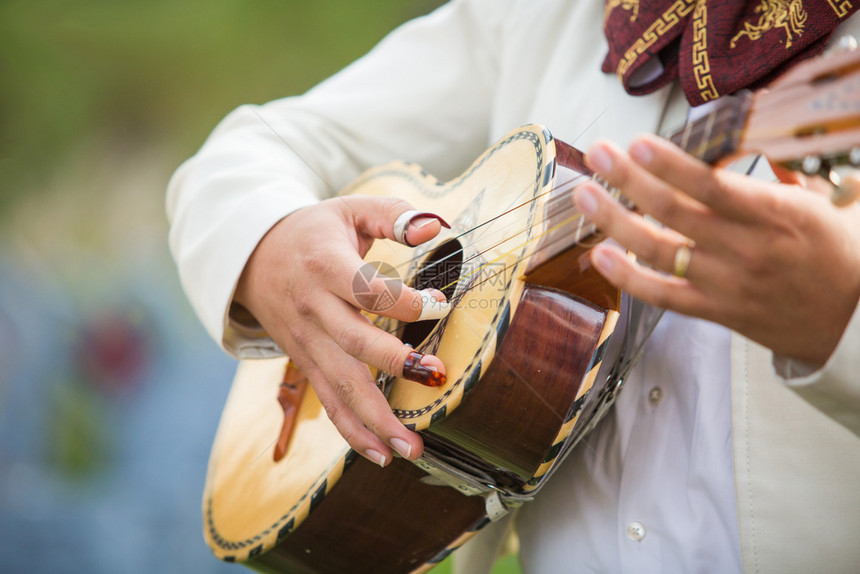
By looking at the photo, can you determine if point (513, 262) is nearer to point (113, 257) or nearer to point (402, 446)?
point (402, 446)

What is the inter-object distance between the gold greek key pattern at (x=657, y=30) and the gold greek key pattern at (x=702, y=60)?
1.2 inches

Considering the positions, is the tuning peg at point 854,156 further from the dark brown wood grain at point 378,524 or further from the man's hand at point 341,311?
the dark brown wood grain at point 378,524

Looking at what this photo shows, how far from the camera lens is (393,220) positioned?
0.73m

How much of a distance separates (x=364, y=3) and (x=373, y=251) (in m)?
1.56

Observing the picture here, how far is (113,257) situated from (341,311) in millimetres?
1697

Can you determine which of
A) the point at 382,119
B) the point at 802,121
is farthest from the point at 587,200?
the point at 382,119

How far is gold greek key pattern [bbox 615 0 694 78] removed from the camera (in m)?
0.76

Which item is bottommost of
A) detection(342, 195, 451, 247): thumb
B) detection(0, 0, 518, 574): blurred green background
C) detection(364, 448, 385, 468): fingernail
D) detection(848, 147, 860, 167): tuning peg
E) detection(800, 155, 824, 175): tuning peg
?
detection(0, 0, 518, 574): blurred green background

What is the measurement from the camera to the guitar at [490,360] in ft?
1.40

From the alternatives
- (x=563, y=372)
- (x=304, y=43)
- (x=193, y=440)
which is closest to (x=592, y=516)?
(x=563, y=372)

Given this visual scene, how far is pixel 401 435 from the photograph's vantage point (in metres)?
0.65

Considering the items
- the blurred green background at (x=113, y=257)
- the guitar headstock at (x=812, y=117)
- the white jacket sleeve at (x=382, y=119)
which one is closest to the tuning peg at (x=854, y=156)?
the guitar headstock at (x=812, y=117)

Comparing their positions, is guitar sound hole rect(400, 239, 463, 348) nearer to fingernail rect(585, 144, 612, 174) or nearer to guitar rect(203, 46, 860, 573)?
guitar rect(203, 46, 860, 573)

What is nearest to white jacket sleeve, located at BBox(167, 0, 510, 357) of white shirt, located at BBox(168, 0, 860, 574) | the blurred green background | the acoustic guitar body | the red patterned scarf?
white shirt, located at BBox(168, 0, 860, 574)
